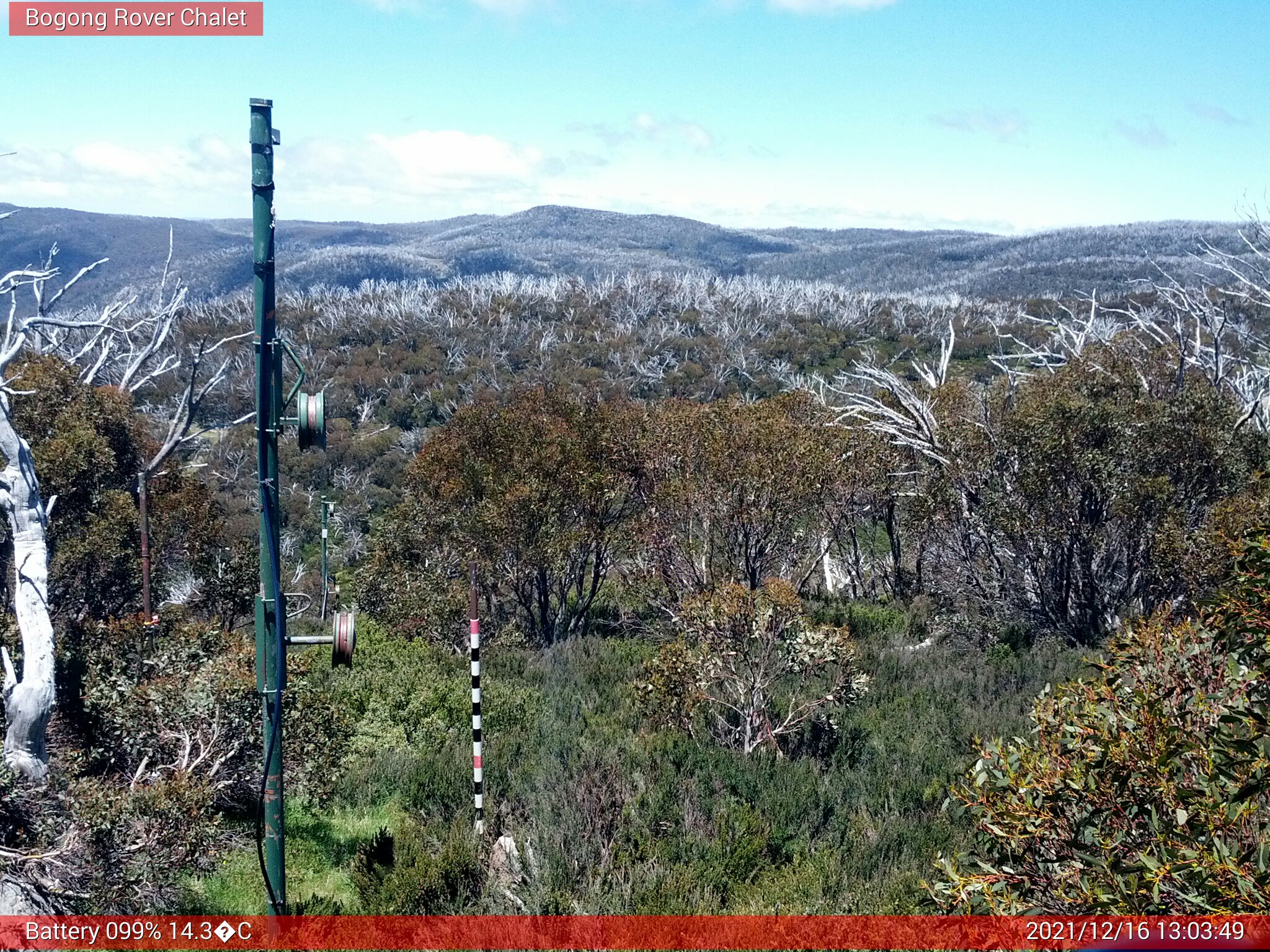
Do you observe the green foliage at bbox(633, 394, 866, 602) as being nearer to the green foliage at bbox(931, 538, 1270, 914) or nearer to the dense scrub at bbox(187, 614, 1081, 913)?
the dense scrub at bbox(187, 614, 1081, 913)

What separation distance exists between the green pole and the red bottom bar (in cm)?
66

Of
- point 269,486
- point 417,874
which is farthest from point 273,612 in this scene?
point 417,874

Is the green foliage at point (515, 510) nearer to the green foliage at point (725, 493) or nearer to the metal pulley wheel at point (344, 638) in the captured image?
the green foliage at point (725, 493)

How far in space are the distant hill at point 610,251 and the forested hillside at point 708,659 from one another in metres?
60.3

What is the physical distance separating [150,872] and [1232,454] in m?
13.0

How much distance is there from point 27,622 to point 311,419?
4612 millimetres

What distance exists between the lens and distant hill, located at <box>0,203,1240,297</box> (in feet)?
301

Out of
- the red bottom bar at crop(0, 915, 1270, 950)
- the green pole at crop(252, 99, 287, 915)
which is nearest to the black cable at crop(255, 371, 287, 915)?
the green pole at crop(252, 99, 287, 915)

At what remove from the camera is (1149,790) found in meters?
3.96

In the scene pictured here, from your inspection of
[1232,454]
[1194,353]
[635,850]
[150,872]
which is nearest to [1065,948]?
[635,850]

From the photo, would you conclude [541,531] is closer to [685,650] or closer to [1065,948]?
[685,650]

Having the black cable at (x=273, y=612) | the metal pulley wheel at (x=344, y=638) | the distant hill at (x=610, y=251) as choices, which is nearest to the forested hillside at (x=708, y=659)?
the black cable at (x=273, y=612)

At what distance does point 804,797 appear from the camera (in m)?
8.06

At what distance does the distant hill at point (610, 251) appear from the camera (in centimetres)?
9169
